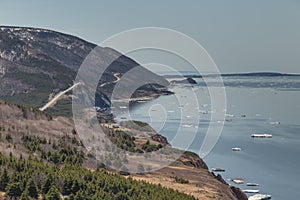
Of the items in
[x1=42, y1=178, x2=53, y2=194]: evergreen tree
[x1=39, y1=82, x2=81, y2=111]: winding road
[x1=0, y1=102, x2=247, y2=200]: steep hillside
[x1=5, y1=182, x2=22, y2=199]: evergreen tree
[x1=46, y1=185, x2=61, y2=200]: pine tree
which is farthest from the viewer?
[x1=39, y1=82, x2=81, y2=111]: winding road

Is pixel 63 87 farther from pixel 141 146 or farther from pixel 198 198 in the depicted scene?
pixel 198 198

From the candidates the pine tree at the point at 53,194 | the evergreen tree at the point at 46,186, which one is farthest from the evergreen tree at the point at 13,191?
the evergreen tree at the point at 46,186

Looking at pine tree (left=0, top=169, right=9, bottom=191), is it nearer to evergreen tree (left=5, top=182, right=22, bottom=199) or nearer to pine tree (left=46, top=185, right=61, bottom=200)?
evergreen tree (left=5, top=182, right=22, bottom=199)

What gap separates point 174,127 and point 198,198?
84.6 m

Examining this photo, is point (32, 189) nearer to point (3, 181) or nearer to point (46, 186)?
point (46, 186)

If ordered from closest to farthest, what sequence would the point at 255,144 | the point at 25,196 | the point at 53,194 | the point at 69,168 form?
the point at 25,196
the point at 53,194
the point at 69,168
the point at 255,144

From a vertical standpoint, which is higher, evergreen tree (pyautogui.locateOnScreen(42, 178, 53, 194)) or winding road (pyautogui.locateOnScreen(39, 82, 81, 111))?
winding road (pyautogui.locateOnScreen(39, 82, 81, 111))

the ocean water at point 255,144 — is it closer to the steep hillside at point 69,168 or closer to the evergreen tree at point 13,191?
the steep hillside at point 69,168

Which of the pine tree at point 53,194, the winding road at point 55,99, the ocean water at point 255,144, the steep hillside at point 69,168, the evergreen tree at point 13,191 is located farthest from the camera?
the winding road at point 55,99

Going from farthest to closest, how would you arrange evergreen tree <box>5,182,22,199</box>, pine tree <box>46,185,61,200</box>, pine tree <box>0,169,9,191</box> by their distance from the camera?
pine tree <box>0,169,9,191</box> → pine tree <box>46,185,61,200</box> → evergreen tree <box>5,182,22,199</box>

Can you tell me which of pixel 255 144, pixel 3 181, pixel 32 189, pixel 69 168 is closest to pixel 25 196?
pixel 32 189

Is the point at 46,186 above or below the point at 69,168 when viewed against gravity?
below

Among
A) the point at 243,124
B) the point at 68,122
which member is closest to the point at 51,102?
the point at 243,124

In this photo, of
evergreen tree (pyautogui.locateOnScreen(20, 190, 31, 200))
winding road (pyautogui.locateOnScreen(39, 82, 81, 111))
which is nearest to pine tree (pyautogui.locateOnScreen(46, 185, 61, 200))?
evergreen tree (pyautogui.locateOnScreen(20, 190, 31, 200))
